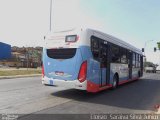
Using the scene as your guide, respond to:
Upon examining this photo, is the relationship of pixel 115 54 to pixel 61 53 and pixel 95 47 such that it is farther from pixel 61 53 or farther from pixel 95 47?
pixel 61 53

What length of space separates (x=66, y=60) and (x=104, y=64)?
258 cm

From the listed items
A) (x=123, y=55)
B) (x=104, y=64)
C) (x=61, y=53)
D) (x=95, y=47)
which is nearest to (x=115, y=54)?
(x=104, y=64)

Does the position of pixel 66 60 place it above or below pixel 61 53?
below

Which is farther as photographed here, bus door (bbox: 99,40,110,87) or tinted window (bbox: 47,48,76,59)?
bus door (bbox: 99,40,110,87)

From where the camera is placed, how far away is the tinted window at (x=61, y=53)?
1159cm

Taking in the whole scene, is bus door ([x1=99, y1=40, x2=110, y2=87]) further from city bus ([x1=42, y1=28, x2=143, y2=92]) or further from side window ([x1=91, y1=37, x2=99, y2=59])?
side window ([x1=91, y1=37, x2=99, y2=59])

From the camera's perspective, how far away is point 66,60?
11711mm

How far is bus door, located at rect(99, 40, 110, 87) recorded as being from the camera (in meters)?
13.0

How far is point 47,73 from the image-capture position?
12242 millimetres

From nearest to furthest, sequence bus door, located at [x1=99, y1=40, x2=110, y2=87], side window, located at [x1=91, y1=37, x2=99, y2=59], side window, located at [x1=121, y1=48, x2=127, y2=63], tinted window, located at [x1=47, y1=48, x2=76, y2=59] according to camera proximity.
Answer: tinted window, located at [x1=47, y1=48, x2=76, y2=59]
side window, located at [x1=91, y1=37, x2=99, y2=59]
bus door, located at [x1=99, y1=40, x2=110, y2=87]
side window, located at [x1=121, y1=48, x2=127, y2=63]

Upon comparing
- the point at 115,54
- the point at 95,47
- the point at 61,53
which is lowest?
the point at 61,53

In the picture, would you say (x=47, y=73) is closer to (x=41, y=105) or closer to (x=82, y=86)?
(x=82, y=86)

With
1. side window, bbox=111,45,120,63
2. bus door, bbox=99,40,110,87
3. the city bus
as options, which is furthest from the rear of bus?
side window, bbox=111,45,120,63

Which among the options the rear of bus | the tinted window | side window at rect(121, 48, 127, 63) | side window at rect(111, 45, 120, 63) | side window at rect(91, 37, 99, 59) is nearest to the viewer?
the rear of bus
